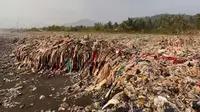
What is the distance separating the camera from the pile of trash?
20.0 ft

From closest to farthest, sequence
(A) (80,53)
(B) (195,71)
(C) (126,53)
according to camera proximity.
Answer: (B) (195,71) < (C) (126,53) < (A) (80,53)

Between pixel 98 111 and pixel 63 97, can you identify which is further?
pixel 63 97

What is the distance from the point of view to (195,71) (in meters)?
7.62

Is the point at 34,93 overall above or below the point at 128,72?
below

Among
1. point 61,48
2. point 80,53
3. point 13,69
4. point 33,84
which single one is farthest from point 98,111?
point 13,69

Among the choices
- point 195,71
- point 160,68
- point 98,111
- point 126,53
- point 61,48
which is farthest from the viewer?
point 61,48

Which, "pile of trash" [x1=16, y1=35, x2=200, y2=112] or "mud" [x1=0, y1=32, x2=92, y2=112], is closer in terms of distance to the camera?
"pile of trash" [x1=16, y1=35, x2=200, y2=112]

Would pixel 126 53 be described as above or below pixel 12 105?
above

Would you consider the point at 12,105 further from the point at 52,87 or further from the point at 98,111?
the point at 98,111

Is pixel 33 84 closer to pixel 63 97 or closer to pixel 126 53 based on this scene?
pixel 63 97

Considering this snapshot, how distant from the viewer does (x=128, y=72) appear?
8430mm

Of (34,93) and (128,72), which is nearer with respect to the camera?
(128,72)

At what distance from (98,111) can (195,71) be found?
3.45 meters

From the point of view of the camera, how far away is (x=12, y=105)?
827cm
